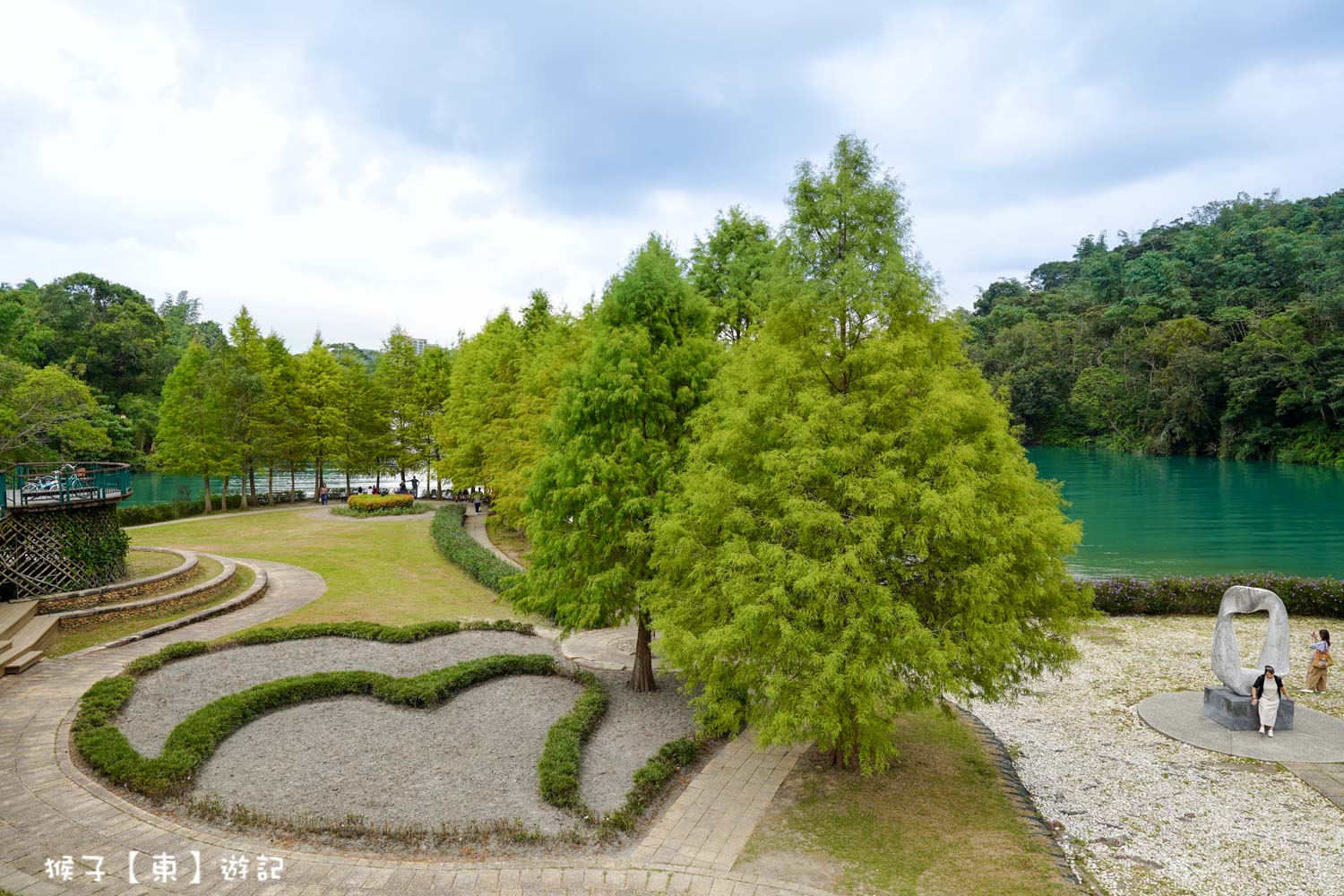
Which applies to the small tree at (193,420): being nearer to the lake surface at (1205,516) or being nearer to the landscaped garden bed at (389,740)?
the landscaped garden bed at (389,740)

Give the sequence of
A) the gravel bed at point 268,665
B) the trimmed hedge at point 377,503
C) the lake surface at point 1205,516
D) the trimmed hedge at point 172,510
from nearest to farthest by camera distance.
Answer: the gravel bed at point 268,665 → the lake surface at point 1205,516 → the trimmed hedge at point 172,510 → the trimmed hedge at point 377,503

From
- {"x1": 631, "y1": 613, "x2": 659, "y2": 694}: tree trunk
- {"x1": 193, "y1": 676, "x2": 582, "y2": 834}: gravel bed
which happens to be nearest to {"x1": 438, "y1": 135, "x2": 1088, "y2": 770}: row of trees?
{"x1": 631, "y1": 613, "x2": 659, "y2": 694}: tree trunk

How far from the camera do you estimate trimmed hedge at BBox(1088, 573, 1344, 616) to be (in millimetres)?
21016

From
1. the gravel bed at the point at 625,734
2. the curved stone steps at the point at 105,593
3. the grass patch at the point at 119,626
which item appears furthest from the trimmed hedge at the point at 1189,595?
the curved stone steps at the point at 105,593

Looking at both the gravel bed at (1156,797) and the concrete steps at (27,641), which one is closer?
the gravel bed at (1156,797)

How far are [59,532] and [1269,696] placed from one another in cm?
2625

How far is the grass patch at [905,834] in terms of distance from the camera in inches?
327

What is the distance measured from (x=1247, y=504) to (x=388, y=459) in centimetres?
5493

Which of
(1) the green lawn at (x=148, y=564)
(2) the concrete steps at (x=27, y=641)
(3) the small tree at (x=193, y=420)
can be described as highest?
(3) the small tree at (x=193, y=420)

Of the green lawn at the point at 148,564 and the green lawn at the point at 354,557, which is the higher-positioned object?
the green lawn at the point at 148,564

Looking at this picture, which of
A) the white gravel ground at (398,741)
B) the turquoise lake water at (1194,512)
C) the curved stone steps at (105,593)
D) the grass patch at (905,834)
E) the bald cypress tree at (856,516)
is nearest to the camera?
the grass patch at (905,834)

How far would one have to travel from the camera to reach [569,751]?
11023mm

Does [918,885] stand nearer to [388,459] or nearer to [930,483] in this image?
[930,483]

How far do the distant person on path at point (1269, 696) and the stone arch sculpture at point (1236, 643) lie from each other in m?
0.36
